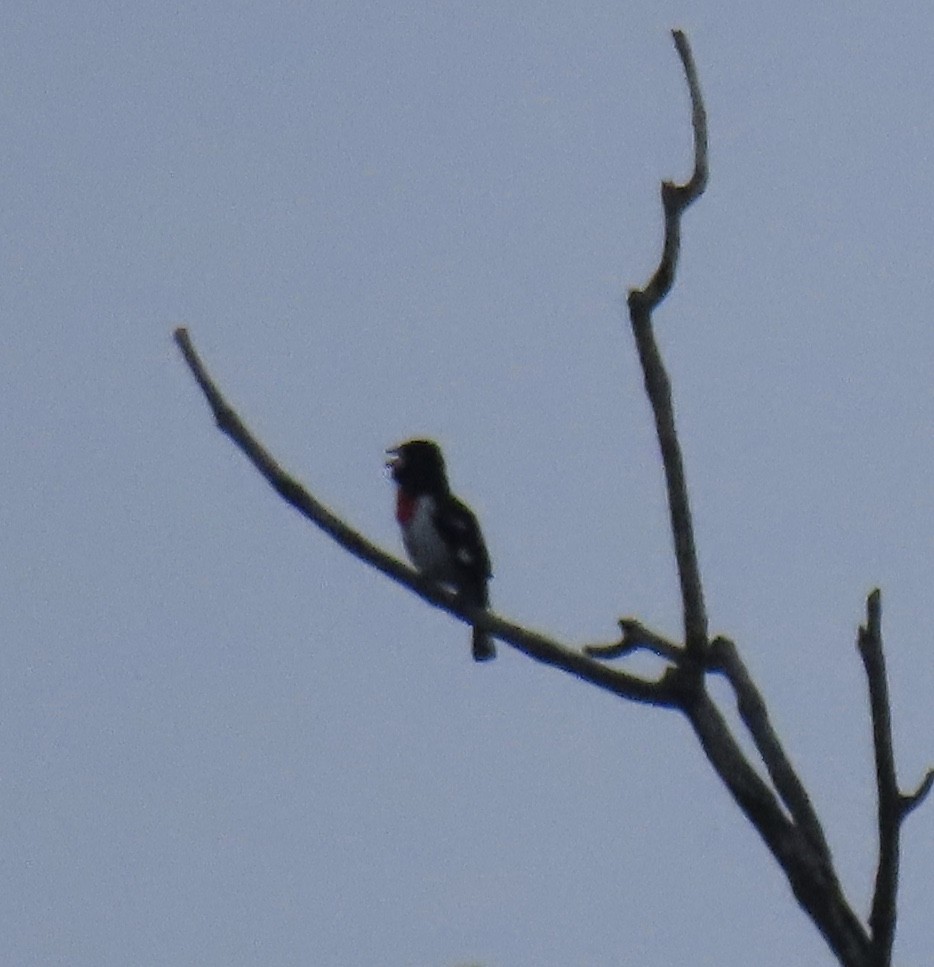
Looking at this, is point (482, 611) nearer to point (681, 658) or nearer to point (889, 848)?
point (681, 658)

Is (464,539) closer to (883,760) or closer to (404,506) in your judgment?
(404,506)

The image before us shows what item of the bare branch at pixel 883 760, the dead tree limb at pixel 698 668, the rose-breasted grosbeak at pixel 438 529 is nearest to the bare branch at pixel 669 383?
the dead tree limb at pixel 698 668

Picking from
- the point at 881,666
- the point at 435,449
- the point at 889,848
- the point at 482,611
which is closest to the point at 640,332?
the point at 482,611

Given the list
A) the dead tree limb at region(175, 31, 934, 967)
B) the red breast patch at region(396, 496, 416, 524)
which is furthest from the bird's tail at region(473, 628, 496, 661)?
the dead tree limb at region(175, 31, 934, 967)

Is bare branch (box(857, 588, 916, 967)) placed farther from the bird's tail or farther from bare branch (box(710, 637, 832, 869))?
the bird's tail

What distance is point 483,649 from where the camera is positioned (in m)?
9.70

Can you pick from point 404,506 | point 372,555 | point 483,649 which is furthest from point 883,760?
point 404,506

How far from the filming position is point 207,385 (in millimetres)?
4691

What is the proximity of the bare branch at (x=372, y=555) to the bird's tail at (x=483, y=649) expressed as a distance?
4.68 meters

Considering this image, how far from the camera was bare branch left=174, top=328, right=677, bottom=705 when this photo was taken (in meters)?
4.32

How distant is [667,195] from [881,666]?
4.66 feet

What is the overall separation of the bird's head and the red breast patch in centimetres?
4

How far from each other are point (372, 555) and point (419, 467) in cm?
542

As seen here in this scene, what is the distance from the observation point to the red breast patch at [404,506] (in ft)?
32.4
